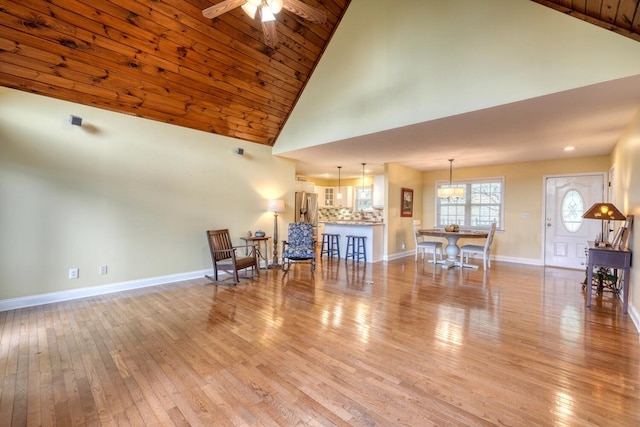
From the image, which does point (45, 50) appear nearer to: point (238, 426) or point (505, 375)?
point (238, 426)

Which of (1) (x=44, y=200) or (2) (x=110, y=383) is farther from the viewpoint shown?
(1) (x=44, y=200)

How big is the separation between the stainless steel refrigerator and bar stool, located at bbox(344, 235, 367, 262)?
4.69ft

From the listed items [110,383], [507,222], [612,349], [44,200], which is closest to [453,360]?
[612,349]

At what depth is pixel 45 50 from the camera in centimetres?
308

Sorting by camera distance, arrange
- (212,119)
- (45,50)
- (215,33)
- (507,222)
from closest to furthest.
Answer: (45,50) → (215,33) → (212,119) → (507,222)

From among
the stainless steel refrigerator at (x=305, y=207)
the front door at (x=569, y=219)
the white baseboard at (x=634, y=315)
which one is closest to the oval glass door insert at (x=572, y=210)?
the front door at (x=569, y=219)

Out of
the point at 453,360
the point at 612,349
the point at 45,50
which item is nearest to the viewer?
the point at 453,360

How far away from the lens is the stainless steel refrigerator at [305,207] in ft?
26.7

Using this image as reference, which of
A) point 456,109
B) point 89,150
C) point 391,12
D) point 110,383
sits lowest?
point 110,383

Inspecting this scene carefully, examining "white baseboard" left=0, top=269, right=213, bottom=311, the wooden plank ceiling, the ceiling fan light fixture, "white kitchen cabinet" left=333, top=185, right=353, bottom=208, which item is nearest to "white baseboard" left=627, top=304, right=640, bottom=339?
the wooden plank ceiling

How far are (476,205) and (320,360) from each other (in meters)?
6.65

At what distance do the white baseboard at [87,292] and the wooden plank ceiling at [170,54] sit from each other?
256 cm

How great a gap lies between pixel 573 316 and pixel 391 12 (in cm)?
470

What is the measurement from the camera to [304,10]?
2.63m
